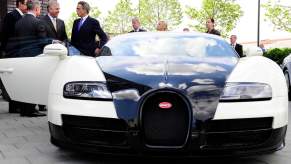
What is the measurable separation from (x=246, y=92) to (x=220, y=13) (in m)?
43.1

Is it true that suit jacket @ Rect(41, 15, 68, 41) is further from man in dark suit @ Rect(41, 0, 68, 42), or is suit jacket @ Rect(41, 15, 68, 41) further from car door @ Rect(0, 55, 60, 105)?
car door @ Rect(0, 55, 60, 105)

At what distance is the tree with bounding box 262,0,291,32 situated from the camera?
43250mm

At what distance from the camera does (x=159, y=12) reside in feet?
178

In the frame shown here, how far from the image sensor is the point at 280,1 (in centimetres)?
4356

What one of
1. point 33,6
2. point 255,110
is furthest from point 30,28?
point 255,110

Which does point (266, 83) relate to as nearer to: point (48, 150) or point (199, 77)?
point (199, 77)

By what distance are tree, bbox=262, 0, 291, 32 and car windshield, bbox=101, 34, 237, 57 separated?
127 feet

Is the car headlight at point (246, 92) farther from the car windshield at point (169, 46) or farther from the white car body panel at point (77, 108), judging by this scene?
the car windshield at point (169, 46)

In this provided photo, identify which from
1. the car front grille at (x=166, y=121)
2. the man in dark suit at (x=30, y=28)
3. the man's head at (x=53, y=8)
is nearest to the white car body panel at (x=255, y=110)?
the car front grille at (x=166, y=121)

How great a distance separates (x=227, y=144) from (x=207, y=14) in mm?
43530

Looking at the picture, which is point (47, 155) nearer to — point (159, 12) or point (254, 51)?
point (254, 51)

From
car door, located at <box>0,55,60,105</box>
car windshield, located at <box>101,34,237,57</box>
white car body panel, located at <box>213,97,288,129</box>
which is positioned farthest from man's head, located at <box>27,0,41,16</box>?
white car body panel, located at <box>213,97,288,129</box>

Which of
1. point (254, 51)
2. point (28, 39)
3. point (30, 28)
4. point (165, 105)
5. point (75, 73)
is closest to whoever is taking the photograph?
point (165, 105)

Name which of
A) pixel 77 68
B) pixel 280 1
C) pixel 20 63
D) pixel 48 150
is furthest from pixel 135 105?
pixel 280 1
